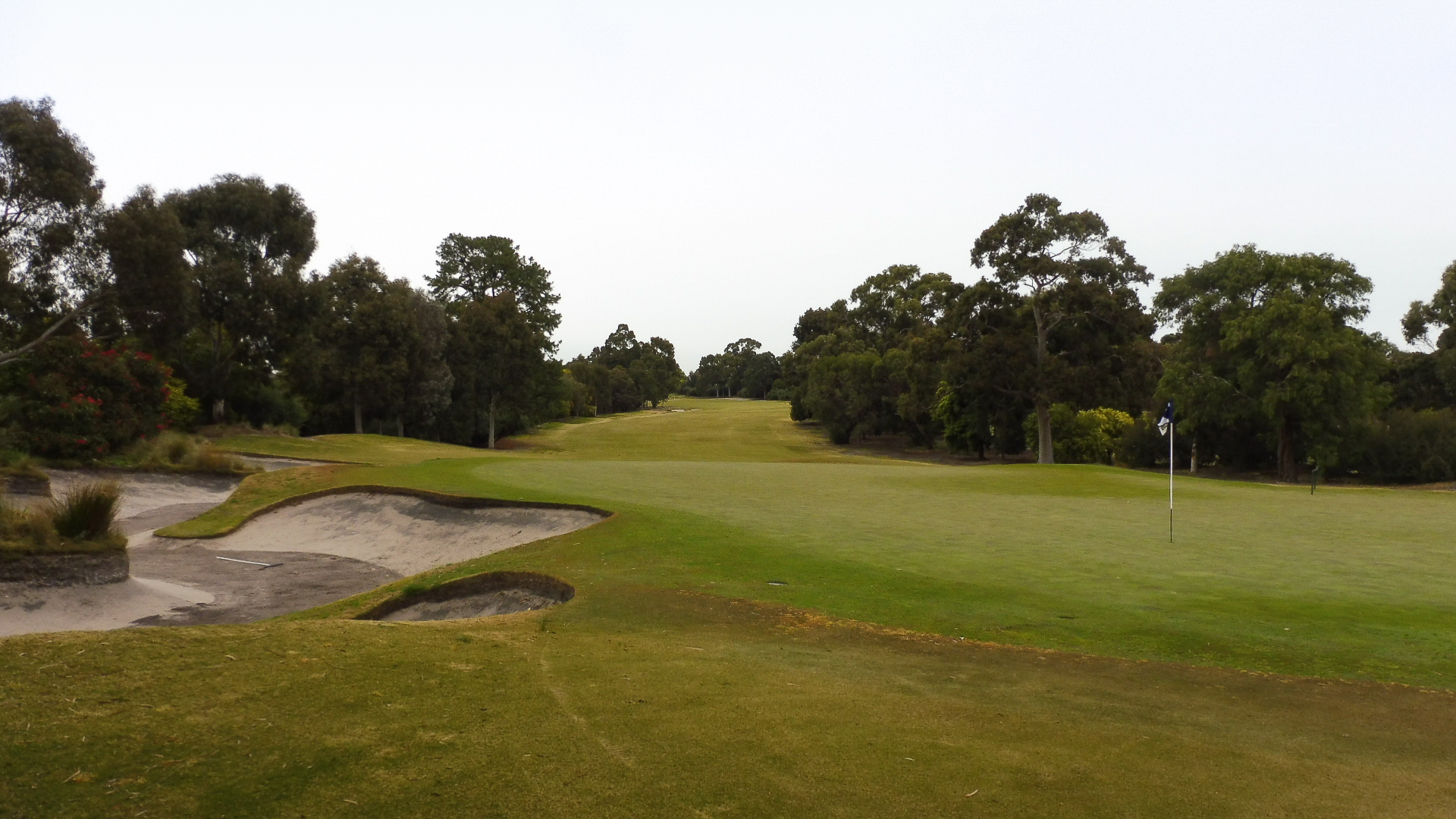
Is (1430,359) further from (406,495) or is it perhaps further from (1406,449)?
(406,495)

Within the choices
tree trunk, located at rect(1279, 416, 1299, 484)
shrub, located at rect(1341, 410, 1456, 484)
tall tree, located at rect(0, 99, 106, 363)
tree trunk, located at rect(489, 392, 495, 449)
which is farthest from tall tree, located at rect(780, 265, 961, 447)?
tall tree, located at rect(0, 99, 106, 363)

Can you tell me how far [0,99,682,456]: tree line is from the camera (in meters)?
35.4

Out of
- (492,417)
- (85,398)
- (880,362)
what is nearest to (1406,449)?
(880,362)

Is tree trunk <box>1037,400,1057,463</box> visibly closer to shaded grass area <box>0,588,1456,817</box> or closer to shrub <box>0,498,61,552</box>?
shaded grass area <box>0,588,1456,817</box>

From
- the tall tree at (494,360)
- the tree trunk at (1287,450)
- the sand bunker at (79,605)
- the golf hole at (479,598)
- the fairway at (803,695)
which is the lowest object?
the sand bunker at (79,605)

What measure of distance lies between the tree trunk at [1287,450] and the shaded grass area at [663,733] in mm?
48707

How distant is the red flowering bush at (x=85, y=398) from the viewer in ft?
104

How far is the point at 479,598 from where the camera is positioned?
13961mm

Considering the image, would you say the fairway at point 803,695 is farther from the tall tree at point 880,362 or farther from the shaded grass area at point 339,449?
the tall tree at point 880,362

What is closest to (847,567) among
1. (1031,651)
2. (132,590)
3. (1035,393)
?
(1031,651)

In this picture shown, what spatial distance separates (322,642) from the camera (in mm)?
7996

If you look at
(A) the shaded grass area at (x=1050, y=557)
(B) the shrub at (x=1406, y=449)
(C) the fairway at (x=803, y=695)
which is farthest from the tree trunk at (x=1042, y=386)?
(C) the fairway at (x=803, y=695)


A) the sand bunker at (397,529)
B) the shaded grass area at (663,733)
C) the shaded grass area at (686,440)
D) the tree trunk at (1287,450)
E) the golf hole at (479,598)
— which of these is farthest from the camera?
the shaded grass area at (686,440)

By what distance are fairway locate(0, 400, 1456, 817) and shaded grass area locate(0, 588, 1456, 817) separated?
0.03 meters
